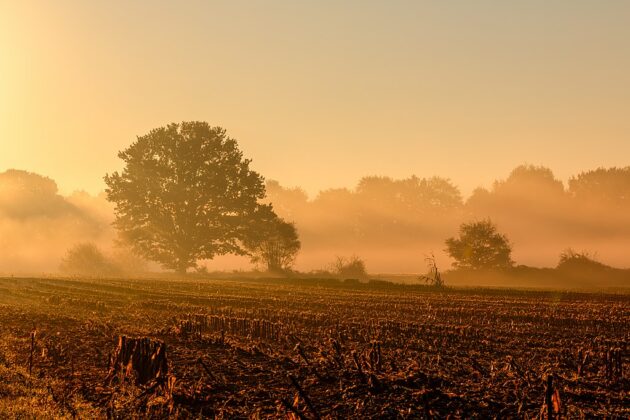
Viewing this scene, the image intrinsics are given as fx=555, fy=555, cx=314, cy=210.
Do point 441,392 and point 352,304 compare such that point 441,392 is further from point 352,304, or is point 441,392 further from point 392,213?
point 392,213

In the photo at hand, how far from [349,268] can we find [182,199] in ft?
66.7

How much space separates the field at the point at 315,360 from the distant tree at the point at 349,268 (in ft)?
115

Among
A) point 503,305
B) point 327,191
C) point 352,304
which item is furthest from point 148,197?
point 327,191

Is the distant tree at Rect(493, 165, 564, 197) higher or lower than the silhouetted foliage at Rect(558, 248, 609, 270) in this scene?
higher

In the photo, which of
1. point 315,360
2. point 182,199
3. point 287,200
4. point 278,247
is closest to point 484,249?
point 278,247

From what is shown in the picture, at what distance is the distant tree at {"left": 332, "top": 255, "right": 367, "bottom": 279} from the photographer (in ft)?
206

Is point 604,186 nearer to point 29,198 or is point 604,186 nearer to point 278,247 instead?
point 278,247

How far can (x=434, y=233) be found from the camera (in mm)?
124062

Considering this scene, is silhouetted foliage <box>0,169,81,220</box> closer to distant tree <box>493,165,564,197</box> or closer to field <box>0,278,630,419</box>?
field <box>0,278,630,419</box>

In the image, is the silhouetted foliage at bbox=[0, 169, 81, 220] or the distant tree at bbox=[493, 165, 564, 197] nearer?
the silhouetted foliage at bbox=[0, 169, 81, 220]

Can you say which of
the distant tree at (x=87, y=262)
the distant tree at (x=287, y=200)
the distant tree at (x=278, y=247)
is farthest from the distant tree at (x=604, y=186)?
the distant tree at (x=87, y=262)

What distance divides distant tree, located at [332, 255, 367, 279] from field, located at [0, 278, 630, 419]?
3511cm

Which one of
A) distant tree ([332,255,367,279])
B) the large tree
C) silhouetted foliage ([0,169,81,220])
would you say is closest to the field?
the large tree

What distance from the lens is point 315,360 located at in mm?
12914
